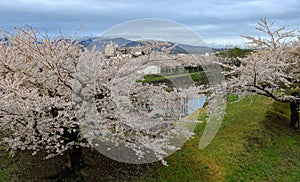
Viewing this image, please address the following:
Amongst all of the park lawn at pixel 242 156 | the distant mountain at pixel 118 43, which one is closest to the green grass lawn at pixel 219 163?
the park lawn at pixel 242 156

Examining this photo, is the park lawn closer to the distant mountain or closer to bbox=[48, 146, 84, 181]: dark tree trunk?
bbox=[48, 146, 84, 181]: dark tree trunk

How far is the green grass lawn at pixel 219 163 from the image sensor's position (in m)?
6.15

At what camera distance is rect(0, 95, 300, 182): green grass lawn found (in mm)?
6148

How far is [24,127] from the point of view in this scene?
16.9 feet

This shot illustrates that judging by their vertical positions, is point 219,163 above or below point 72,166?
below

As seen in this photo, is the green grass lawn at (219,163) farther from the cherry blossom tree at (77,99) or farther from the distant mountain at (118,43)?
the distant mountain at (118,43)

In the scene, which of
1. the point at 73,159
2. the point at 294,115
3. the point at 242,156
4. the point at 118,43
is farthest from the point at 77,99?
the point at 294,115

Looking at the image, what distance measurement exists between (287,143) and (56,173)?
23.3 feet

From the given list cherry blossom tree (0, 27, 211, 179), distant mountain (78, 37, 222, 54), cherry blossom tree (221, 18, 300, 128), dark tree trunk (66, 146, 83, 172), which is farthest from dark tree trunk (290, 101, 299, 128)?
dark tree trunk (66, 146, 83, 172)

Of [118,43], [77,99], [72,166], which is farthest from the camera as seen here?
[72,166]

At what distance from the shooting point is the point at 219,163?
22.5ft

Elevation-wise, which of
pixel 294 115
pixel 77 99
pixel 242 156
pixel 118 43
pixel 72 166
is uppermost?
pixel 118 43

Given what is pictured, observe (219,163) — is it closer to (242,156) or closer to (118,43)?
(242,156)

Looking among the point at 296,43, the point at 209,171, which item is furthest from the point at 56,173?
the point at 296,43
